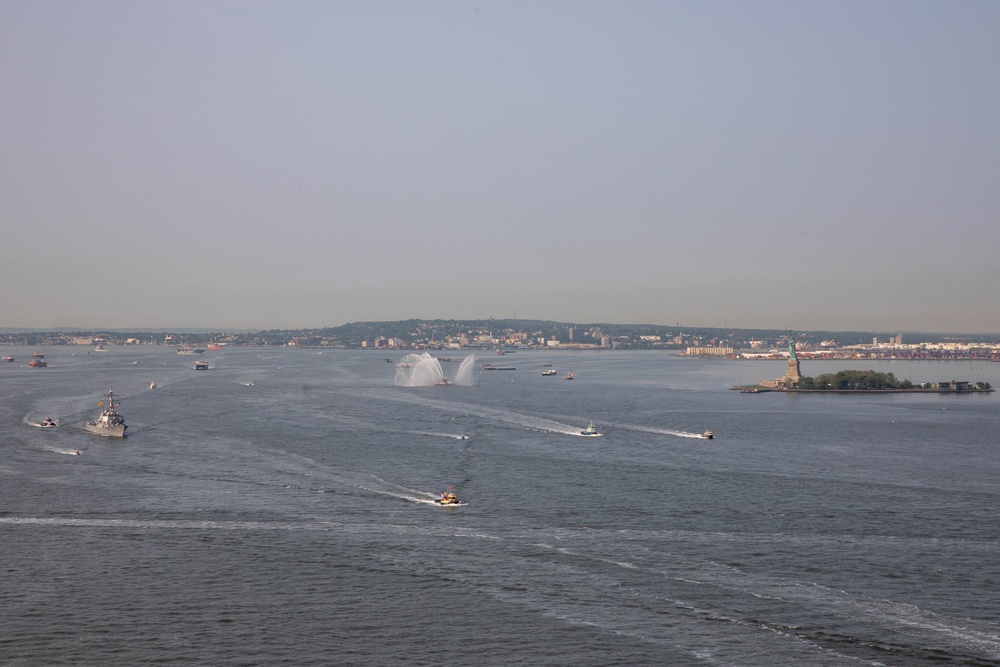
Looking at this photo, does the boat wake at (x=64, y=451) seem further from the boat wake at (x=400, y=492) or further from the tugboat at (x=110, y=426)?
the boat wake at (x=400, y=492)

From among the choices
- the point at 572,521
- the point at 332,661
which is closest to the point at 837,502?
the point at 572,521

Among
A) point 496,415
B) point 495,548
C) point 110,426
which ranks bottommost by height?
point 495,548

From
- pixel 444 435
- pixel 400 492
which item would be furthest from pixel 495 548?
pixel 444 435

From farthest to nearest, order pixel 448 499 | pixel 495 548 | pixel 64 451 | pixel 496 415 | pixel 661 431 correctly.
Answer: pixel 496 415 → pixel 661 431 → pixel 64 451 → pixel 448 499 → pixel 495 548

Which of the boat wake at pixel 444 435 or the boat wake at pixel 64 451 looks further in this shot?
the boat wake at pixel 444 435

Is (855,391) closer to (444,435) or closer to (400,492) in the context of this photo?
(444,435)

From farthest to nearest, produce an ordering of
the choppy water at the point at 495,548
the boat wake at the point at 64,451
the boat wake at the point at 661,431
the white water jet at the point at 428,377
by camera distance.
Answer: the white water jet at the point at 428,377 → the boat wake at the point at 661,431 → the boat wake at the point at 64,451 → the choppy water at the point at 495,548

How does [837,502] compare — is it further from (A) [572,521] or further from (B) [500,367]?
(B) [500,367]

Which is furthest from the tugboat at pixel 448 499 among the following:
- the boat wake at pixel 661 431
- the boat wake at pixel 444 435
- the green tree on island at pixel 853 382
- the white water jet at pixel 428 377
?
the green tree on island at pixel 853 382

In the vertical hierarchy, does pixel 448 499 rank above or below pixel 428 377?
below

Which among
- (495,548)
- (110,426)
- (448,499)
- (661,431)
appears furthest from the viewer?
(661,431)
